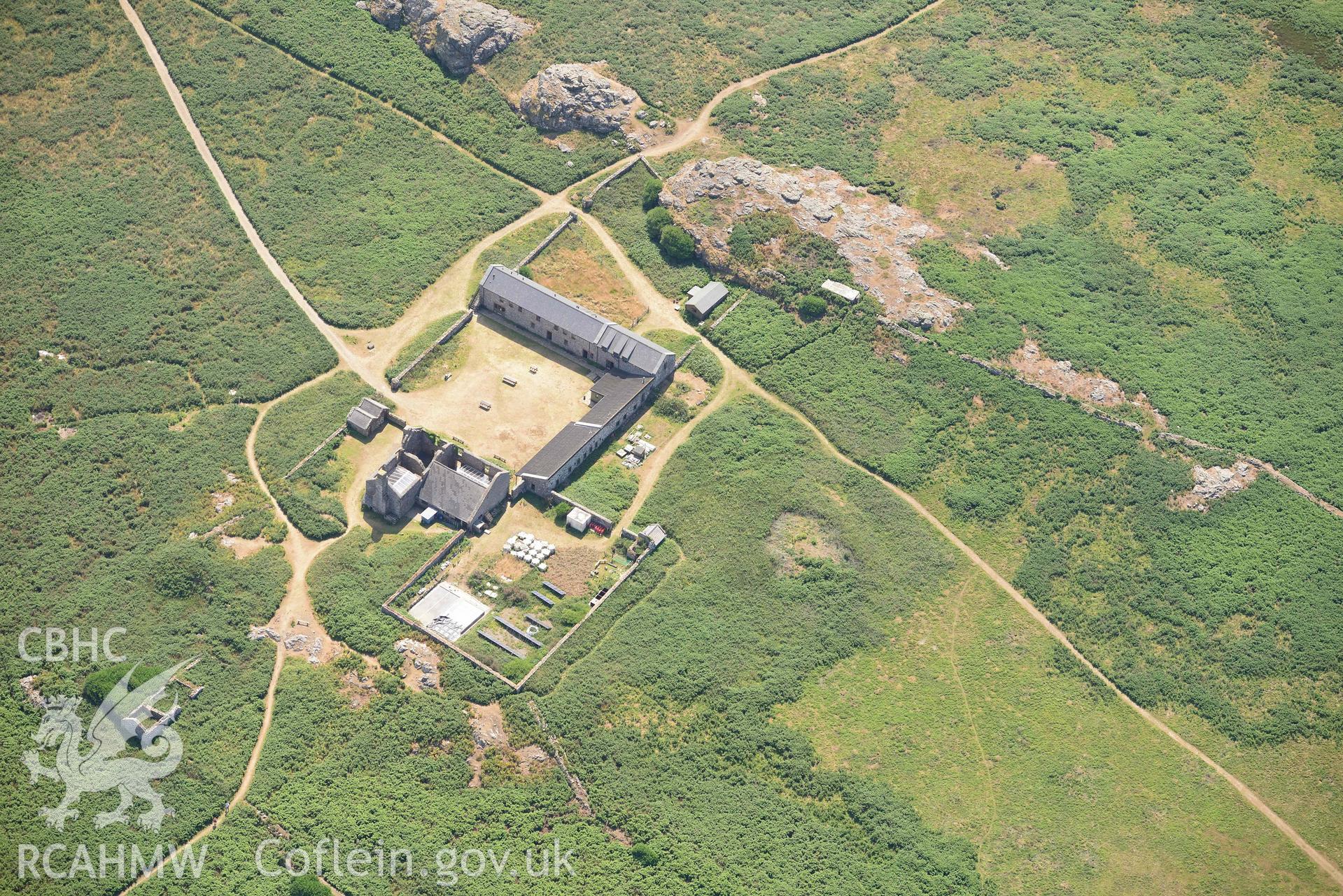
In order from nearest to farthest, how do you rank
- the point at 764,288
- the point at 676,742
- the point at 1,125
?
the point at 676,742 → the point at 764,288 → the point at 1,125

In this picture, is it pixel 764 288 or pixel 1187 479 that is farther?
pixel 764 288

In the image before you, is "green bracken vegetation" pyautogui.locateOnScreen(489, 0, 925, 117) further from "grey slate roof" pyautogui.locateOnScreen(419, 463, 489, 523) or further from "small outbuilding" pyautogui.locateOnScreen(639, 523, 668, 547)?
"grey slate roof" pyautogui.locateOnScreen(419, 463, 489, 523)

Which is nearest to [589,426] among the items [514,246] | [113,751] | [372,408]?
[372,408]

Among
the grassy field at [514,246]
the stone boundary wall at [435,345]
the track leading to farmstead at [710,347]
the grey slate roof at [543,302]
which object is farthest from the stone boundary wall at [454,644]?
the grassy field at [514,246]

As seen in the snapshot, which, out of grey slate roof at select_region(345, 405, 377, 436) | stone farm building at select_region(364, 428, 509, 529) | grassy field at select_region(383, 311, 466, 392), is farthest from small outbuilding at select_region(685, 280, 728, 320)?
grey slate roof at select_region(345, 405, 377, 436)

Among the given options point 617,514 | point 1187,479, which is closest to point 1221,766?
point 1187,479

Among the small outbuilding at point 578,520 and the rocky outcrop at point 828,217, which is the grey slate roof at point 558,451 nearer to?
the small outbuilding at point 578,520

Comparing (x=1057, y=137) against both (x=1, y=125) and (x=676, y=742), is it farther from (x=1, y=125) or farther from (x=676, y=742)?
(x=1, y=125)
